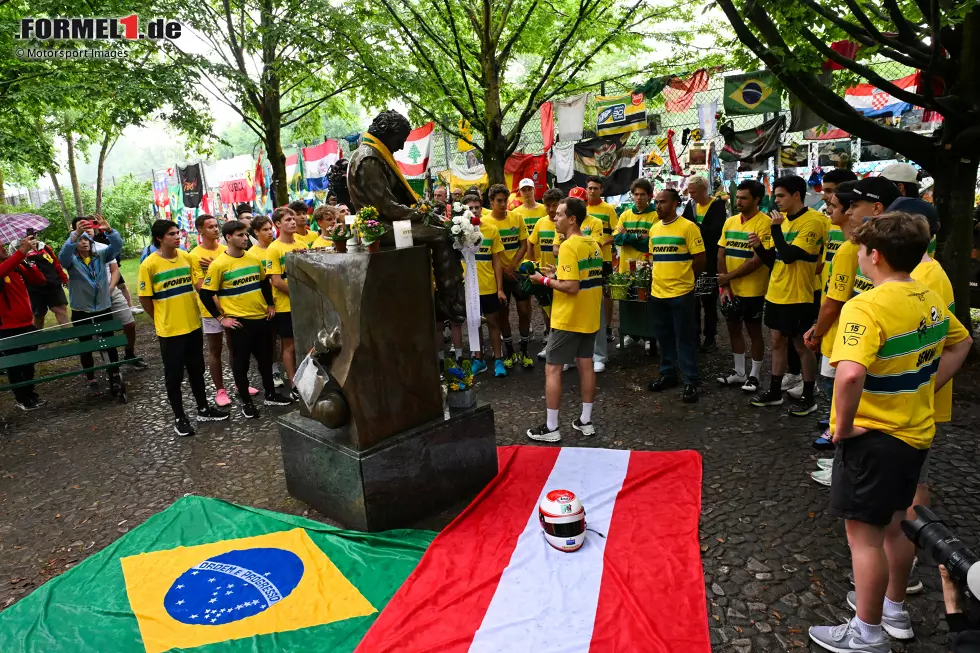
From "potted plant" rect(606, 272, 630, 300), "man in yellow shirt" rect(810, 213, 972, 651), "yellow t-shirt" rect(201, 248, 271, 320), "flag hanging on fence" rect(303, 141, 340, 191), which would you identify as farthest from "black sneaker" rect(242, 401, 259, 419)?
→ "flag hanging on fence" rect(303, 141, 340, 191)

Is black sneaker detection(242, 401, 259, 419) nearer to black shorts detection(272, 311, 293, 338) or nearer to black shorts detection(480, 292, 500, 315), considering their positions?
black shorts detection(272, 311, 293, 338)

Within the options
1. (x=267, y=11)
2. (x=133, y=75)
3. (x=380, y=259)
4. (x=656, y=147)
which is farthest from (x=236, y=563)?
(x=656, y=147)

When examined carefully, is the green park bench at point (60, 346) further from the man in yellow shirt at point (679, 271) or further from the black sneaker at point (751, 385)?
the black sneaker at point (751, 385)

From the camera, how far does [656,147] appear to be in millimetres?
13430

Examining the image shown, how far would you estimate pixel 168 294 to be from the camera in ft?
19.6

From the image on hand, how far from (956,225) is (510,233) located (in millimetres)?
4791

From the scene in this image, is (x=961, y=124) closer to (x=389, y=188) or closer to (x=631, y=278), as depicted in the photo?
(x=631, y=278)

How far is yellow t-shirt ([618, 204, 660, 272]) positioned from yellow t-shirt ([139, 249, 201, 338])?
4918 mm

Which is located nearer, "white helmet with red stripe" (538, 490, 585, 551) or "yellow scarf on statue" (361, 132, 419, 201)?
"white helmet with red stripe" (538, 490, 585, 551)

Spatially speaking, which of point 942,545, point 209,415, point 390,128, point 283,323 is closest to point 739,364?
point 390,128

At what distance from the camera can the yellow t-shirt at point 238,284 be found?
6254 millimetres

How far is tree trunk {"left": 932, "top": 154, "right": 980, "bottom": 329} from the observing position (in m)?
6.09

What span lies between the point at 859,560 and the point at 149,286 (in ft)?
20.1

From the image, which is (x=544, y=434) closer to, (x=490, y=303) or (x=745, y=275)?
(x=490, y=303)
